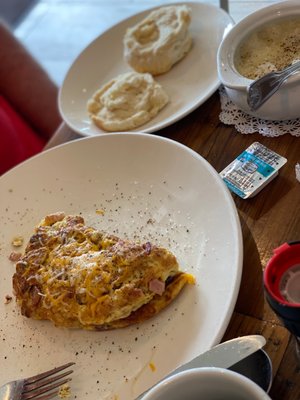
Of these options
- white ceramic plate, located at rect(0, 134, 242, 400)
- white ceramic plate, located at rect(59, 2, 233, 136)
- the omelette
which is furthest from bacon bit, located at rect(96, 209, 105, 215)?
white ceramic plate, located at rect(59, 2, 233, 136)

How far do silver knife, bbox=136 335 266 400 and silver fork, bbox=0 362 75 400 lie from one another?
235mm

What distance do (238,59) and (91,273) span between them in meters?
0.51

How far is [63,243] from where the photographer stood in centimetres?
97

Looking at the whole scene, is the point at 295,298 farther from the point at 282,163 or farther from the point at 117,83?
the point at 117,83

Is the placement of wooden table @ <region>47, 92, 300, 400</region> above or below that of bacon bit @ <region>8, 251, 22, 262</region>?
below

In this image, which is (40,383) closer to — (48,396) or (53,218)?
(48,396)

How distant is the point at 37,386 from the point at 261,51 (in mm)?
725

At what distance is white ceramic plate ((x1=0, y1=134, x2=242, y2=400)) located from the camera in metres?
0.81

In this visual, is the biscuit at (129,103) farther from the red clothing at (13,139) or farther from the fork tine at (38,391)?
the fork tine at (38,391)

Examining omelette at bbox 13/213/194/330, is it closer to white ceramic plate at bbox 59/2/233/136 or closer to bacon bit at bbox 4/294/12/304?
bacon bit at bbox 4/294/12/304

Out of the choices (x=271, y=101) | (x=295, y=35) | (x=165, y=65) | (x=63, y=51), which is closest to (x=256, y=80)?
(x=271, y=101)

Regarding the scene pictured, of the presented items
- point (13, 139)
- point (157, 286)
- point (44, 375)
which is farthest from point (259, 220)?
point (13, 139)

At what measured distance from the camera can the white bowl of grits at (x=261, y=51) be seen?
0.99 m

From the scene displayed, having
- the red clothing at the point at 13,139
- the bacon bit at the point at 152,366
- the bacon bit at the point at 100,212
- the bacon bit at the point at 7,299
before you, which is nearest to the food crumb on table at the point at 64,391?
the bacon bit at the point at 152,366
